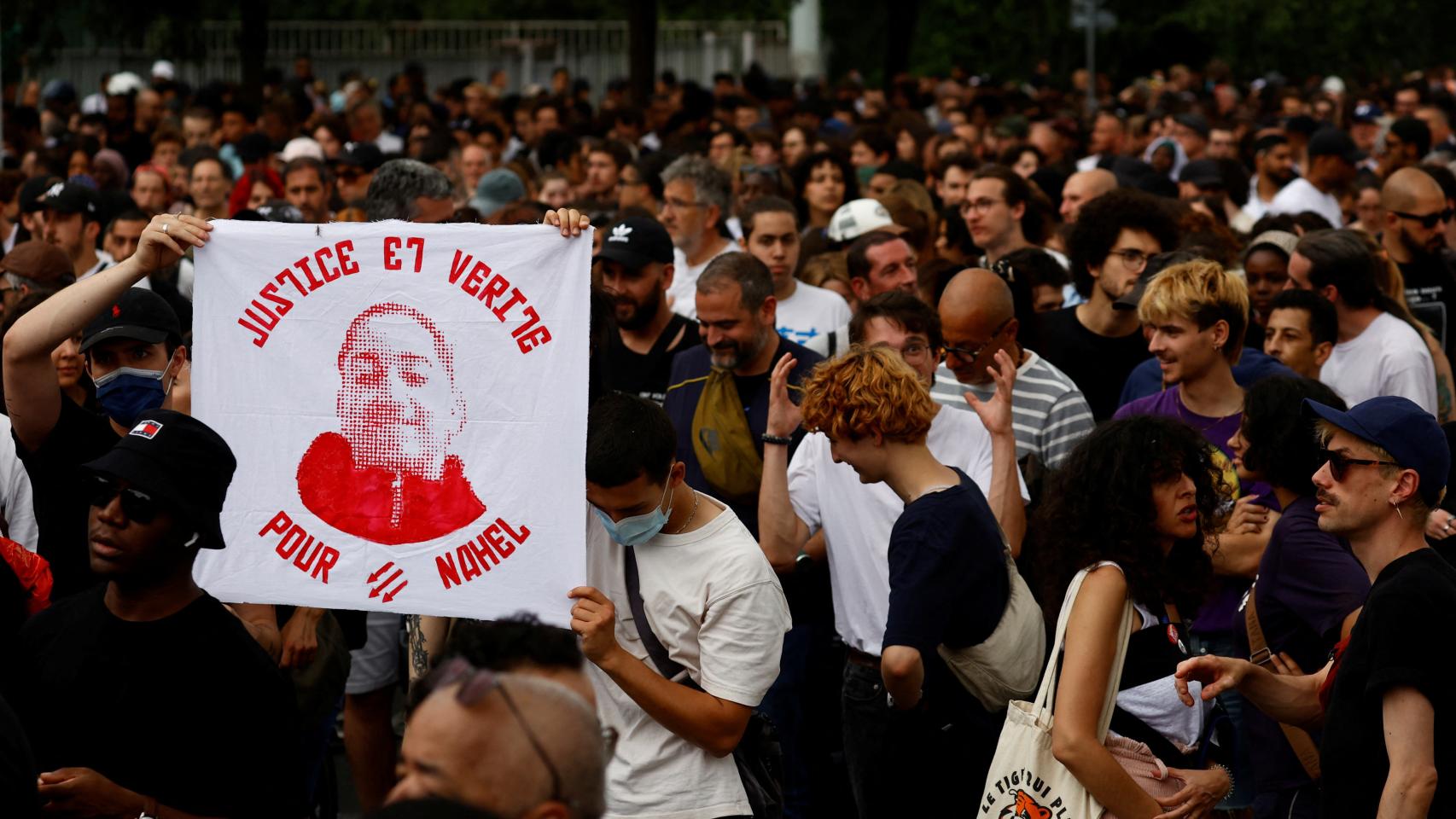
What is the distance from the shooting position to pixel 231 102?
21219 millimetres

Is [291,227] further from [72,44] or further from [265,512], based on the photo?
[72,44]

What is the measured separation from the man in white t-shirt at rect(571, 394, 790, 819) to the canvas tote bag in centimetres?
59

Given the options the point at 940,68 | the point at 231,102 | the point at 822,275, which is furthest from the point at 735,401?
the point at 940,68

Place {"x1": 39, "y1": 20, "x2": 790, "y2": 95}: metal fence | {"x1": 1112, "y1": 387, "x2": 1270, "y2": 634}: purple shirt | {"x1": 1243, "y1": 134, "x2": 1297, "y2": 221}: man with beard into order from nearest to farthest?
1. {"x1": 1112, "y1": 387, "x2": 1270, "y2": 634}: purple shirt
2. {"x1": 1243, "y1": 134, "x2": 1297, "y2": 221}: man with beard
3. {"x1": 39, "y1": 20, "x2": 790, "y2": 95}: metal fence

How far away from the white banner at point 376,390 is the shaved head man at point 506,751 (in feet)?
6.73

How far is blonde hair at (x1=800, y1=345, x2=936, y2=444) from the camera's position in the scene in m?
4.85

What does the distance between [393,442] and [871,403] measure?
1.29 m

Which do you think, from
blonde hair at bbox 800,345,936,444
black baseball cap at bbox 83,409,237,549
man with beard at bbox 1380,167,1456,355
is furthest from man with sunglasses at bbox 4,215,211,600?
man with beard at bbox 1380,167,1456,355

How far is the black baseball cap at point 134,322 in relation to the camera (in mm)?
5262

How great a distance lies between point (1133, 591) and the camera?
4426 millimetres

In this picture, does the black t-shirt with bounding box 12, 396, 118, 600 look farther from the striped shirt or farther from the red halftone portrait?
the striped shirt

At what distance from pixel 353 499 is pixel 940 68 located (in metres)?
39.5

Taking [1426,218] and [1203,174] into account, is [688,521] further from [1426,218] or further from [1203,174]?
[1203,174]

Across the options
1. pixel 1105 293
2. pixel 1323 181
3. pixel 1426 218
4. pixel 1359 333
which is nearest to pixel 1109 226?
pixel 1105 293
